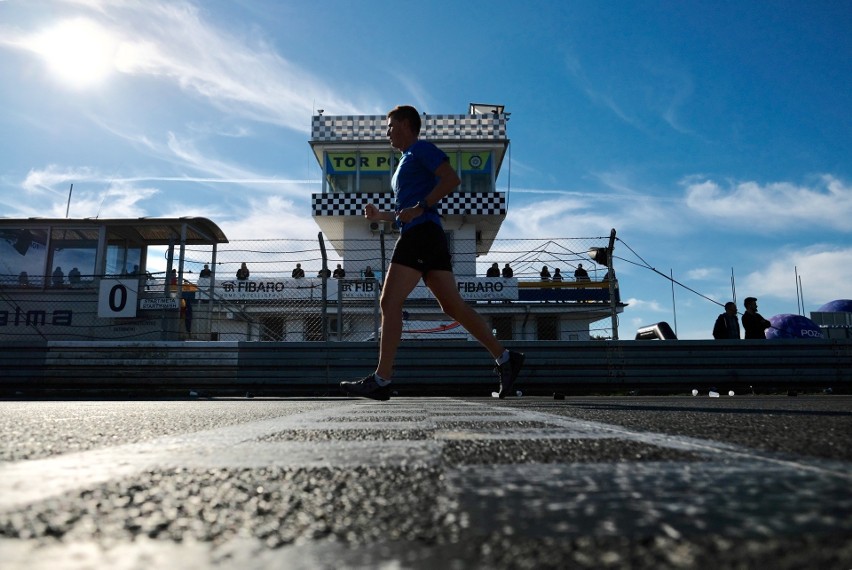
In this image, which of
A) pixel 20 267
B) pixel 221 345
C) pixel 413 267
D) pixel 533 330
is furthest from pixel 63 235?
pixel 533 330

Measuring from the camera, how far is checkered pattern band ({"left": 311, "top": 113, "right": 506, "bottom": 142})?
68.6ft

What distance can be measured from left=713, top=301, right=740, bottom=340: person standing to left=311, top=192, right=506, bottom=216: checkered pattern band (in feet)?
41.4

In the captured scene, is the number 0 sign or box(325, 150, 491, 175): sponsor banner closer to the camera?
the number 0 sign

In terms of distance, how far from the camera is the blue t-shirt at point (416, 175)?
3525 mm

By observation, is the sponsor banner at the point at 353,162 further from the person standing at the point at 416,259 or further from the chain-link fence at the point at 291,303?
the person standing at the point at 416,259

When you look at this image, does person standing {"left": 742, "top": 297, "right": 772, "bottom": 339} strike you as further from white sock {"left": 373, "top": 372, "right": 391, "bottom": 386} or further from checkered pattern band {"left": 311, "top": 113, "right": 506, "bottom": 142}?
checkered pattern band {"left": 311, "top": 113, "right": 506, "bottom": 142}

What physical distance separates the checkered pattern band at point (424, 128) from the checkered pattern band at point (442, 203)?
1.97 meters

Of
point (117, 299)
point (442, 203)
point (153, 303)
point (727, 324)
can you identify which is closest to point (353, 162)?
point (442, 203)

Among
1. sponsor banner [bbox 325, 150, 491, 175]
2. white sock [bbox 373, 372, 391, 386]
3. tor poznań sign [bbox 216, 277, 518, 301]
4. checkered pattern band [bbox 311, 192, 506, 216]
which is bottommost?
white sock [bbox 373, 372, 391, 386]

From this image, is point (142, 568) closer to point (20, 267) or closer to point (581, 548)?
point (581, 548)

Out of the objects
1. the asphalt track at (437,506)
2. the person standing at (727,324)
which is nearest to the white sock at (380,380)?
the asphalt track at (437,506)

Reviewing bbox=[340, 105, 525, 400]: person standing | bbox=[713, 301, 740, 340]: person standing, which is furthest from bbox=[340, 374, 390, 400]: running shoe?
bbox=[713, 301, 740, 340]: person standing

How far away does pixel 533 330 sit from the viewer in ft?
66.6

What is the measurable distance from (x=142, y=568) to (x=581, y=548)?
286 mm
